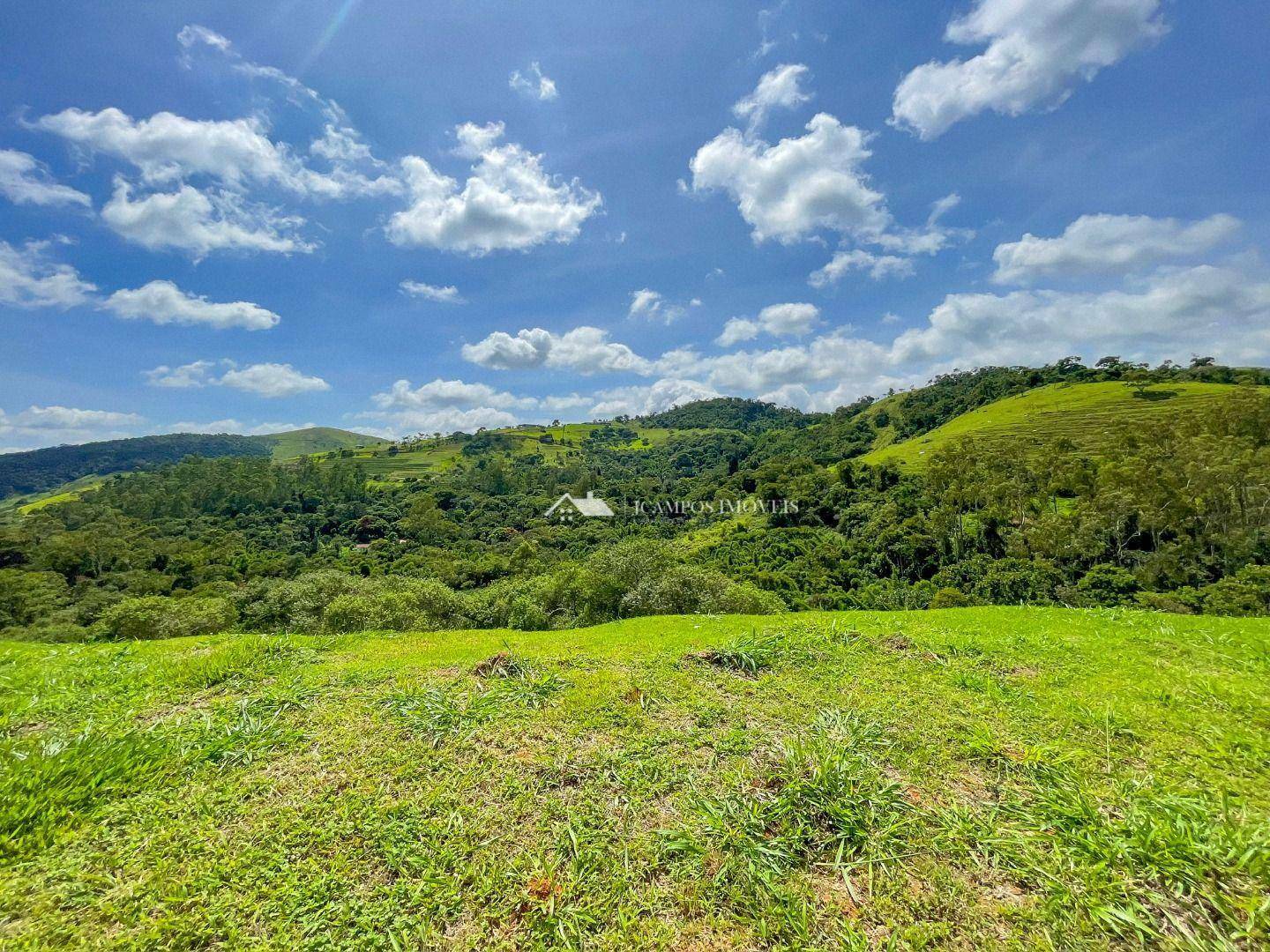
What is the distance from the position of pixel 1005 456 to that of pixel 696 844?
7661 centimetres

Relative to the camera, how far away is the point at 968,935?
3.04m

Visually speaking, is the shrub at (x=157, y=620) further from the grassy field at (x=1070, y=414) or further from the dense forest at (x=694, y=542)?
the grassy field at (x=1070, y=414)

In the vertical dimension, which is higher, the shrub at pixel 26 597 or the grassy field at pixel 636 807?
the grassy field at pixel 636 807

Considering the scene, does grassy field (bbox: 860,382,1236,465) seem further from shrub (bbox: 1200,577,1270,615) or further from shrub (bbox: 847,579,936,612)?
shrub (bbox: 1200,577,1270,615)

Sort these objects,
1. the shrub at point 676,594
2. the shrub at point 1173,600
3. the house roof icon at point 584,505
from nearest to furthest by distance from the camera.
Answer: the shrub at point 676,594, the shrub at point 1173,600, the house roof icon at point 584,505

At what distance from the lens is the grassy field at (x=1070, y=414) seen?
240 feet

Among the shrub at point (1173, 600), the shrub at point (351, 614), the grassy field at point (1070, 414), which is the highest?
the grassy field at point (1070, 414)

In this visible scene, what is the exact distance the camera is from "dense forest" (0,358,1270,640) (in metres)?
29.8

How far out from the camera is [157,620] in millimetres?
24250

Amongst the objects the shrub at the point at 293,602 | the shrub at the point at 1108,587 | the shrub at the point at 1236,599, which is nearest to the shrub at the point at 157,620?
the shrub at the point at 293,602

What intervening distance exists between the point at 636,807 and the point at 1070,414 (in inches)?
4240

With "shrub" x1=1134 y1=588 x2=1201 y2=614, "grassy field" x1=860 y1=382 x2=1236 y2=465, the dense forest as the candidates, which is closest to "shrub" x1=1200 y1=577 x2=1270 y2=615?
the dense forest

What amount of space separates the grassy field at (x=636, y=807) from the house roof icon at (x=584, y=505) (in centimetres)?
9071

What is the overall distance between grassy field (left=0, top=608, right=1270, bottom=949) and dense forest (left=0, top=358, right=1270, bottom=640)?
17.9m
